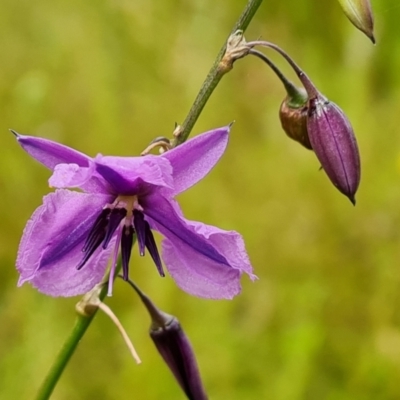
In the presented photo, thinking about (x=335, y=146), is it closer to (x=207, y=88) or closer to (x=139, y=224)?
(x=207, y=88)

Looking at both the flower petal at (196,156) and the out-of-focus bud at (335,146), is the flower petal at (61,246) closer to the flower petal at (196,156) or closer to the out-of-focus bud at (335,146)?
the flower petal at (196,156)

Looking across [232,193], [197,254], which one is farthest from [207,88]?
[232,193]

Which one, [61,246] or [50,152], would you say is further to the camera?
[61,246]

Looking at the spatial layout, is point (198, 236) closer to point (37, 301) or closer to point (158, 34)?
point (37, 301)

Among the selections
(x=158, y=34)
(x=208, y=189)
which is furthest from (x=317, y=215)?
(x=158, y=34)

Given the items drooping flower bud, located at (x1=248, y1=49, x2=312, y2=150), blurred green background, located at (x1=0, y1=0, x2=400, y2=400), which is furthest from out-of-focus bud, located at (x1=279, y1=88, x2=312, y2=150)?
blurred green background, located at (x1=0, y1=0, x2=400, y2=400)

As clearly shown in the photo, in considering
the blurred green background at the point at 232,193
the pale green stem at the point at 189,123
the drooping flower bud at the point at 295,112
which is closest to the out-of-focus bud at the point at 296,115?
the drooping flower bud at the point at 295,112
